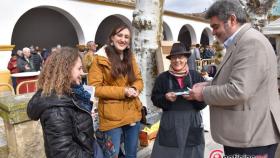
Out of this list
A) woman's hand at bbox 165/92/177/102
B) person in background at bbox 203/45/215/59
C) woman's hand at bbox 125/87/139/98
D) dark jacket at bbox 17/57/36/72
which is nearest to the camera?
woman's hand at bbox 165/92/177/102

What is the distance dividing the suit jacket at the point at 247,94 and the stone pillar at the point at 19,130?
1.99 m

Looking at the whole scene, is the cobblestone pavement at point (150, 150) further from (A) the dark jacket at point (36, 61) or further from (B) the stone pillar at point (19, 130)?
(A) the dark jacket at point (36, 61)

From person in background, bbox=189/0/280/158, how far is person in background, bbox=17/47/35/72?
8.48 metres

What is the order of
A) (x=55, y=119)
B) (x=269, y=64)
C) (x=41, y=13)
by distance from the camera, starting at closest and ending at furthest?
(x=55, y=119)
(x=269, y=64)
(x=41, y=13)

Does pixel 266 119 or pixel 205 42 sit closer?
pixel 266 119

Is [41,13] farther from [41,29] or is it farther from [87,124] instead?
[87,124]

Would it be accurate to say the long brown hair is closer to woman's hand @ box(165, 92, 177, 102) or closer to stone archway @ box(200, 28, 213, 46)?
woman's hand @ box(165, 92, 177, 102)

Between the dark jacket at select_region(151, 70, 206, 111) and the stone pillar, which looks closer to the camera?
the dark jacket at select_region(151, 70, 206, 111)

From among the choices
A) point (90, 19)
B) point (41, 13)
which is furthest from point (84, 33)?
point (41, 13)

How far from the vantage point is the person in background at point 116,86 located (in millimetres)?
3066

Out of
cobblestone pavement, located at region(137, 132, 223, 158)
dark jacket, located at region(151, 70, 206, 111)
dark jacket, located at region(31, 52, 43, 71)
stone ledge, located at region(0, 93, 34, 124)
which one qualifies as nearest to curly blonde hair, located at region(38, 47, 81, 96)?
dark jacket, located at region(151, 70, 206, 111)

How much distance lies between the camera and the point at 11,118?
3.32 metres

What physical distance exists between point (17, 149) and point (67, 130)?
5.54ft

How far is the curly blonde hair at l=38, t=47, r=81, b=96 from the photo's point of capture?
82.4 inches
